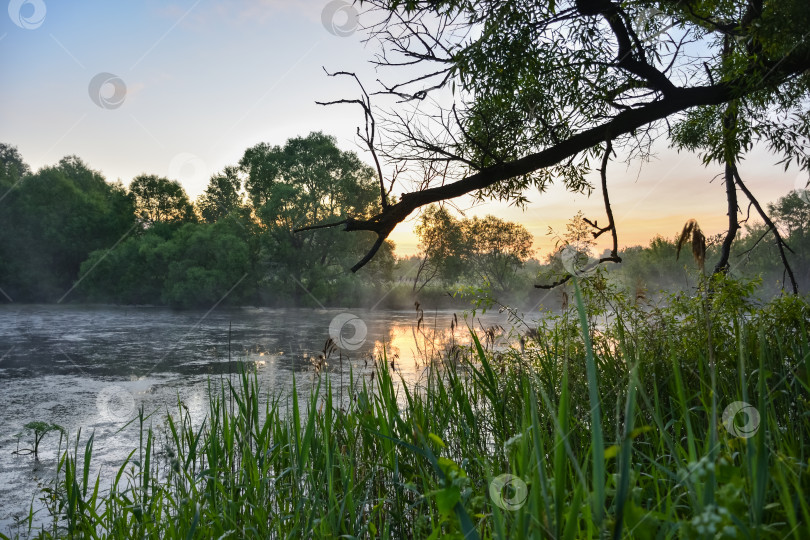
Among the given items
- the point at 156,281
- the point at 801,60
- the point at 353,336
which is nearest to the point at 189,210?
the point at 156,281

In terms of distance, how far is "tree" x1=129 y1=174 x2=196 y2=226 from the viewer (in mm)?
25328

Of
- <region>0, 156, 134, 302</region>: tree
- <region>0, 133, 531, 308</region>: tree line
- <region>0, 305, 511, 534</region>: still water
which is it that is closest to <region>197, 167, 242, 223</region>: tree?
<region>0, 133, 531, 308</region>: tree line

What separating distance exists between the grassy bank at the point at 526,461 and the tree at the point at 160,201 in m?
23.9

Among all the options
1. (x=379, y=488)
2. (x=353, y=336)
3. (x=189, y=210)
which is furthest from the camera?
(x=189, y=210)

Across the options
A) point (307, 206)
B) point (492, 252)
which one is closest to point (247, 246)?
point (307, 206)

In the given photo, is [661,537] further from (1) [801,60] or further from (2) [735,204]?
(2) [735,204]

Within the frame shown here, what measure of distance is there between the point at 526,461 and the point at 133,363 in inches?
339

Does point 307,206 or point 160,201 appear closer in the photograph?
point 307,206

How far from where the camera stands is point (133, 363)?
861 centimetres

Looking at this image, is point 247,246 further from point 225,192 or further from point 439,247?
point 439,247

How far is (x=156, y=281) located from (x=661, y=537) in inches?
850

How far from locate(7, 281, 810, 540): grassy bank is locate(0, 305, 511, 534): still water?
0.40 meters

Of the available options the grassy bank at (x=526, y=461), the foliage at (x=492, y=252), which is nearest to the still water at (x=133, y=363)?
the grassy bank at (x=526, y=461)

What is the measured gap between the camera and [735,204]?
5312 mm
